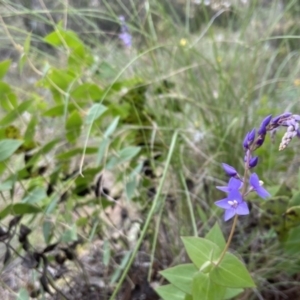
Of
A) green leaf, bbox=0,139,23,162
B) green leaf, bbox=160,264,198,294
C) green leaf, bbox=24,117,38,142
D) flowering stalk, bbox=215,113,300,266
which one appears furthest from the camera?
green leaf, bbox=24,117,38,142

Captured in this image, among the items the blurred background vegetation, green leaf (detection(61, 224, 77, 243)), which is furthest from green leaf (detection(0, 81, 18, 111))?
green leaf (detection(61, 224, 77, 243))

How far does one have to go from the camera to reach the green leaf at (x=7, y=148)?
687 mm

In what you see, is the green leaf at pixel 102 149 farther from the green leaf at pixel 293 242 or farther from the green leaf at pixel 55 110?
the green leaf at pixel 293 242

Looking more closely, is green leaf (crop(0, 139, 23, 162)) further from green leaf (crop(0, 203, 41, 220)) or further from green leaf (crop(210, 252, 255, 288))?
green leaf (crop(210, 252, 255, 288))

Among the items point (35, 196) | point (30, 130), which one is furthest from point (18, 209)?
point (30, 130)

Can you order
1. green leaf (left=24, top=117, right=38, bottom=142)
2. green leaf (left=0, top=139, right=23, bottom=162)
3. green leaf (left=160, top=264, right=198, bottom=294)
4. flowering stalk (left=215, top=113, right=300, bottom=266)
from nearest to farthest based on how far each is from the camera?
flowering stalk (left=215, top=113, right=300, bottom=266), green leaf (left=160, top=264, right=198, bottom=294), green leaf (left=0, top=139, right=23, bottom=162), green leaf (left=24, top=117, right=38, bottom=142)

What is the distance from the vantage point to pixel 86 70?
1007 mm

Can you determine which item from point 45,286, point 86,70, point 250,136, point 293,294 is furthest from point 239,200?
point 86,70

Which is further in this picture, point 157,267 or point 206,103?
point 206,103

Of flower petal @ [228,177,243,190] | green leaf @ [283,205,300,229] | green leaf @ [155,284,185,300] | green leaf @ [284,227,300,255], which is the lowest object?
green leaf @ [284,227,300,255]

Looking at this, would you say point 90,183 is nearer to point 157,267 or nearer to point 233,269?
point 157,267

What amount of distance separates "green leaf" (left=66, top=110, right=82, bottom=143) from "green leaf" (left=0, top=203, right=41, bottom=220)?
152mm

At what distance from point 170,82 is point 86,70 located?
0.18 metres

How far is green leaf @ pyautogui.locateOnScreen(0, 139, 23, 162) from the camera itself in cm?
69
